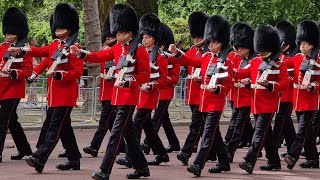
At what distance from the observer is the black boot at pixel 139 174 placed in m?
11.0

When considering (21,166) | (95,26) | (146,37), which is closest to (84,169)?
(21,166)

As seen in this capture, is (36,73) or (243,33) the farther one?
(243,33)

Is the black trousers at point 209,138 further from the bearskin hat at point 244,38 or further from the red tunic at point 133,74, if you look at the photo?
the bearskin hat at point 244,38

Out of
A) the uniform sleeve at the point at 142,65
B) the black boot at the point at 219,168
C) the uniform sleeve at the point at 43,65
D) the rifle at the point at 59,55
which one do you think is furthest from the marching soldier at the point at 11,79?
the black boot at the point at 219,168

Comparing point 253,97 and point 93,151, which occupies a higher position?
point 253,97

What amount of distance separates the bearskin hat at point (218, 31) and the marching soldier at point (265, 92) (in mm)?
456

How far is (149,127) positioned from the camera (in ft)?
42.0

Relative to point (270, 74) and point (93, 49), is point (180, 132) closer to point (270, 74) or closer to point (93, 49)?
point (93, 49)

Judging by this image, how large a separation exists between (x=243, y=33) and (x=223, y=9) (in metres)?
18.3

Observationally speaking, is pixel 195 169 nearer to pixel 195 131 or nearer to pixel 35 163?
pixel 195 131

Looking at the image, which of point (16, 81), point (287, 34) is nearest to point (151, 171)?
point (16, 81)

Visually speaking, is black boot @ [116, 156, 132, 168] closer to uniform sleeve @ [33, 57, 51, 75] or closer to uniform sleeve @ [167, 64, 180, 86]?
uniform sleeve @ [33, 57, 51, 75]

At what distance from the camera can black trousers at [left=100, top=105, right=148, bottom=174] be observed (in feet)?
34.7

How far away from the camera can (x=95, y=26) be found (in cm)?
2117
